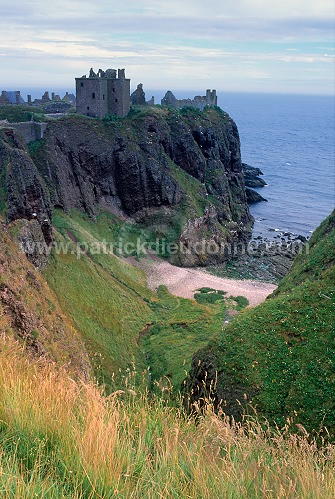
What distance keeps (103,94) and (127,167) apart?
47.0 feet

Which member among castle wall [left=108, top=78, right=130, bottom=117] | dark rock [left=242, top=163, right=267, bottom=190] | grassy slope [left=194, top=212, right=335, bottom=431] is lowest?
grassy slope [left=194, top=212, right=335, bottom=431]

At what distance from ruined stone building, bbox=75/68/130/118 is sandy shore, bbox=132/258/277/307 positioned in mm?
27869

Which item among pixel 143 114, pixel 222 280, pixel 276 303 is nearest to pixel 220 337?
pixel 276 303

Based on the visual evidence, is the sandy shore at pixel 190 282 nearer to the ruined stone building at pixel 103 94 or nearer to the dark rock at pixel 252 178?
the ruined stone building at pixel 103 94

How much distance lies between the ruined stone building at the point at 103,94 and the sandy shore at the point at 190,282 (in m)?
27.9

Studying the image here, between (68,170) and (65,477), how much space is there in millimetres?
62128

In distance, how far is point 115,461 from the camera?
5496 millimetres

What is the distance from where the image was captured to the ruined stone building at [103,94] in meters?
75.9

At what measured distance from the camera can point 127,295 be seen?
163ft

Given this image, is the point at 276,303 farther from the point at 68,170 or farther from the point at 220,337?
the point at 68,170

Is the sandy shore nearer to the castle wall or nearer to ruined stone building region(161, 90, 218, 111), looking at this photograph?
the castle wall

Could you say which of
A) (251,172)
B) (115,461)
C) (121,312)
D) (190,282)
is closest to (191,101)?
(190,282)

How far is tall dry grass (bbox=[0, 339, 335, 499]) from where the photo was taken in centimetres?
518

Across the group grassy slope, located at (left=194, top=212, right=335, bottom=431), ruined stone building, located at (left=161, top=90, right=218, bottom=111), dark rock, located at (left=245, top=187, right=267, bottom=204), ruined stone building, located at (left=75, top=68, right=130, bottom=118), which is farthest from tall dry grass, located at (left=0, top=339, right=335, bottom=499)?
dark rock, located at (left=245, top=187, right=267, bottom=204)
